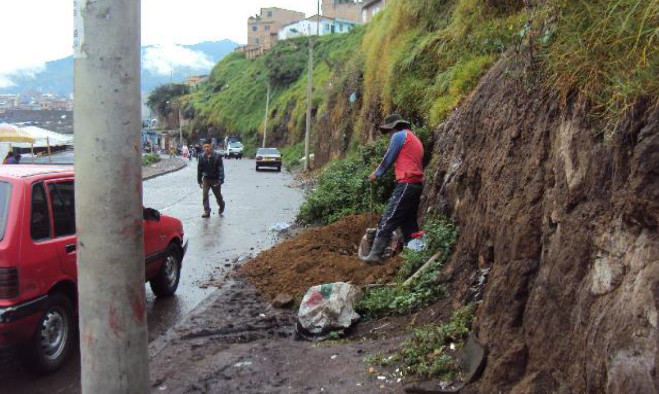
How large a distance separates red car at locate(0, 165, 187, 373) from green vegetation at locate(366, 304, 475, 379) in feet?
8.83

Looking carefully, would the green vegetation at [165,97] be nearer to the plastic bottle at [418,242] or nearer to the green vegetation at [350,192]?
the green vegetation at [350,192]

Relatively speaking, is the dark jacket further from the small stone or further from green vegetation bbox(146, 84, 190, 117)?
green vegetation bbox(146, 84, 190, 117)

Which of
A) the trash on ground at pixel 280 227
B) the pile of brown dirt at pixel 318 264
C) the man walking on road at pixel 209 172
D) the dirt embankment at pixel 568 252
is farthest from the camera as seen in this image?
the man walking on road at pixel 209 172

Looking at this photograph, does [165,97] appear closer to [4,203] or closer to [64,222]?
[64,222]

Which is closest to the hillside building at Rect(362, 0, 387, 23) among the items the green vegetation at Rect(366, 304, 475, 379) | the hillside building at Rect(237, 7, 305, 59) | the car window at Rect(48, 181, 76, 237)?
the hillside building at Rect(237, 7, 305, 59)

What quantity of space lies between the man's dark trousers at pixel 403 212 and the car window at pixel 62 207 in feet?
11.5

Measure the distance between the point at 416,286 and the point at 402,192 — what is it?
1.90 metres

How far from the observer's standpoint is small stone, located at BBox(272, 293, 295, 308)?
275 inches

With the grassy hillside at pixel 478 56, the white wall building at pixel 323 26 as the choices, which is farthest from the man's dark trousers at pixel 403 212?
the white wall building at pixel 323 26

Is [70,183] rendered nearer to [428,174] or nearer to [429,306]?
[429,306]

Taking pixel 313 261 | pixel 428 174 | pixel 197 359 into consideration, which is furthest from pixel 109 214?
pixel 428 174

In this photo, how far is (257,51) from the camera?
4577 inches

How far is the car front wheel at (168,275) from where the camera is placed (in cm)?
771

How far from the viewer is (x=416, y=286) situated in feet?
19.7
